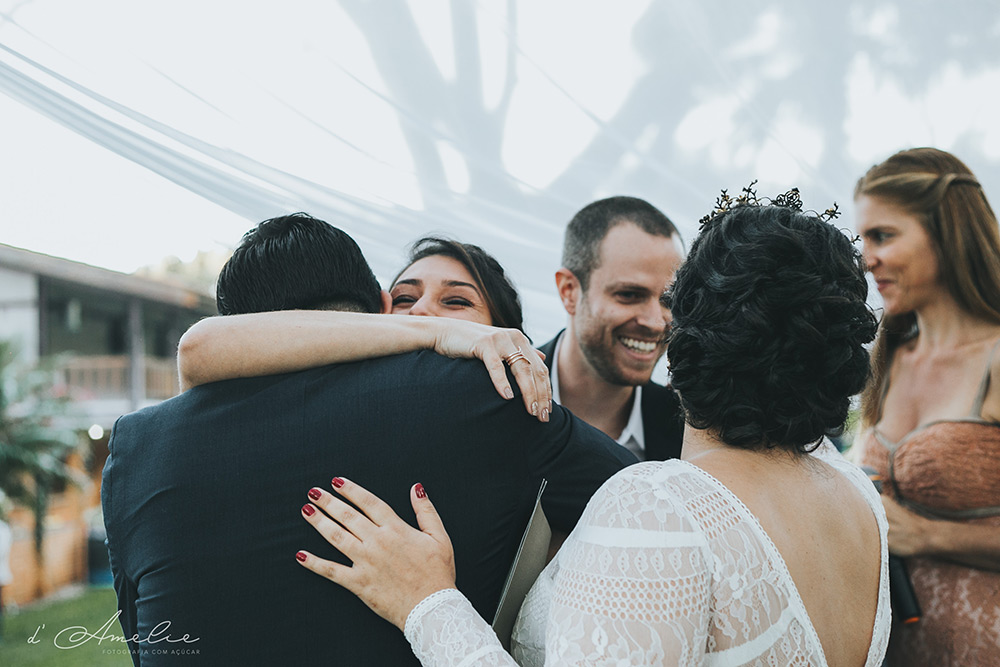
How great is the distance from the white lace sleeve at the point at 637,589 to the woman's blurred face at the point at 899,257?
185 cm

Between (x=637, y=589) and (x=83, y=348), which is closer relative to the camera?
(x=637, y=589)

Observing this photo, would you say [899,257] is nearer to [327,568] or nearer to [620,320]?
[620,320]

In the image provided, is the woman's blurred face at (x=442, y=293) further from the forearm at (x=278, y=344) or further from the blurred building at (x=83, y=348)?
the blurred building at (x=83, y=348)

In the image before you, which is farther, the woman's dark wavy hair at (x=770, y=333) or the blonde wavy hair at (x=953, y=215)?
the blonde wavy hair at (x=953, y=215)

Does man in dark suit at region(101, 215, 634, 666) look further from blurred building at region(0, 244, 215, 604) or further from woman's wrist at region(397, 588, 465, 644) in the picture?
blurred building at region(0, 244, 215, 604)

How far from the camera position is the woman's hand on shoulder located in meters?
1.33

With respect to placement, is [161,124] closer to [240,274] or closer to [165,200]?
[165,200]

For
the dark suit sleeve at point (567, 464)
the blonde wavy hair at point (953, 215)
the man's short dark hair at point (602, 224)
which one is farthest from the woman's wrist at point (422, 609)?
the man's short dark hair at point (602, 224)

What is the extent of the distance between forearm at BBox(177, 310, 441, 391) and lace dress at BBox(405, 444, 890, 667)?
0.45m

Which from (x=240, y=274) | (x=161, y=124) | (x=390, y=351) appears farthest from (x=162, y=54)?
(x=390, y=351)

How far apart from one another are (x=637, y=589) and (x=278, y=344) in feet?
2.39

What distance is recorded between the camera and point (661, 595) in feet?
3.64

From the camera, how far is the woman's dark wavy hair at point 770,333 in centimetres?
126

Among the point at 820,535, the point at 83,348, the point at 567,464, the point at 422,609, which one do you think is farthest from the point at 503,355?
the point at 83,348
